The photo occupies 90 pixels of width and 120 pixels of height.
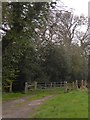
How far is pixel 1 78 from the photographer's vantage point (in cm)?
2383

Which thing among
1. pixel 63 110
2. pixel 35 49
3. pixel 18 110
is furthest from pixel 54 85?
pixel 63 110

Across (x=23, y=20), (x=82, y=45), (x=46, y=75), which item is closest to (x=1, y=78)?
(x=23, y=20)

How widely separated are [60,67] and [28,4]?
21.8 m

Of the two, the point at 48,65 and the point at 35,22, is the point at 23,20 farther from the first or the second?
the point at 48,65

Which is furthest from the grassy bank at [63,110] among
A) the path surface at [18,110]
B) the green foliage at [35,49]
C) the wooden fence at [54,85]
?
the wooden fence at [54,85]

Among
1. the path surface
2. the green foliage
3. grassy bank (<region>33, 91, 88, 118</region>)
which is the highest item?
the green foliage

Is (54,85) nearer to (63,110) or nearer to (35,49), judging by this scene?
(35,49)

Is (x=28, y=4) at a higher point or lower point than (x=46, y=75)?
higher

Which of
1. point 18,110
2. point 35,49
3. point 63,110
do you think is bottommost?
point 18,110

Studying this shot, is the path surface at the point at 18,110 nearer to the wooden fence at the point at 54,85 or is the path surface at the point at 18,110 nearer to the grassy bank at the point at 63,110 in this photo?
the grassy bank at the point at 63,110

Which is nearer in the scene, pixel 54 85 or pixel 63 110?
pixel 63 110

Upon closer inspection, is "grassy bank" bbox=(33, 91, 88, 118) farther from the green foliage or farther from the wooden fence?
the wooden fence

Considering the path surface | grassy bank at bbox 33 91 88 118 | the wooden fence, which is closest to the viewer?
grassy bank at bbox 33 91 88 118

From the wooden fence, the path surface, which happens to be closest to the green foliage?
the wooden fence
